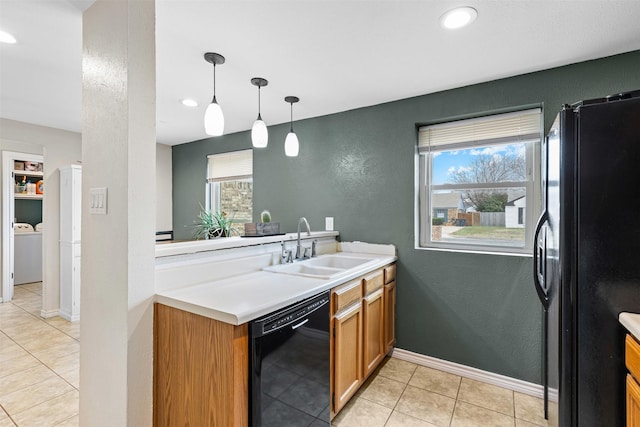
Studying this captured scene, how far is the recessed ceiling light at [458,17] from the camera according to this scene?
5.05 feet

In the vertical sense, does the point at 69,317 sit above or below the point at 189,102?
below

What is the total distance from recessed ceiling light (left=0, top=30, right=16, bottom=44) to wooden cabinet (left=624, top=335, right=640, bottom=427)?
3345 millimetres

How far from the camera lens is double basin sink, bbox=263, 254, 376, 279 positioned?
2166 mm

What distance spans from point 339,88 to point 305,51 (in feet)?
2.07

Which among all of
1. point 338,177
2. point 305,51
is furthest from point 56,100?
point 338,177

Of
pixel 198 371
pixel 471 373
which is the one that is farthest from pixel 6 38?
pixel 471 373

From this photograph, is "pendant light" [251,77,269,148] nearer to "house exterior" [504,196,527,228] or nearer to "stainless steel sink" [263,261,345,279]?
"stainless steel sink" [263,261,345,279]

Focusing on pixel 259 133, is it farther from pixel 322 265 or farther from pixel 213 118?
pixel 322 265

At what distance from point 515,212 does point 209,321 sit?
7.72ft

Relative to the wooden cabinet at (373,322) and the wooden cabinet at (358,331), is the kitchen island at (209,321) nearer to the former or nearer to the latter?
the wooden cabinet at (358,331)

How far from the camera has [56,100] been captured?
286cm

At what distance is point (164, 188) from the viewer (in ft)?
15.4

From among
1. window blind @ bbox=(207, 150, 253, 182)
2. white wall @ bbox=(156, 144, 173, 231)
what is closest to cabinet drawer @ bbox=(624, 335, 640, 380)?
window blind @ bbox=(207, 150, 253, 182)

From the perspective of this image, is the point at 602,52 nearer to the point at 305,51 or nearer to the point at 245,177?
the point at 305,51
